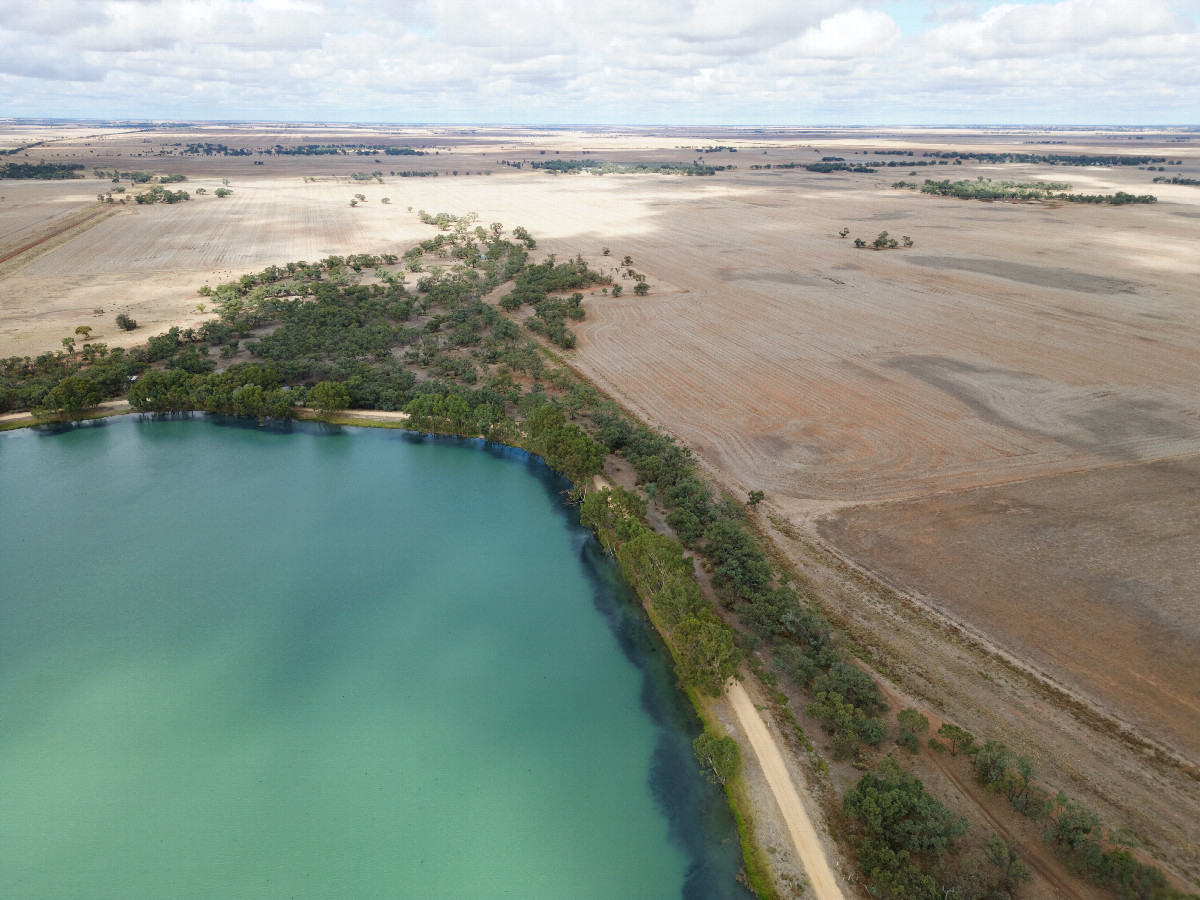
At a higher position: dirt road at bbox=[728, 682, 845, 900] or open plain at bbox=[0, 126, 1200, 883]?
open plain at bbox=[0, 126, 1200, 883]

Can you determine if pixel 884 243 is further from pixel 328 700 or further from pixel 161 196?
pixel 161 196

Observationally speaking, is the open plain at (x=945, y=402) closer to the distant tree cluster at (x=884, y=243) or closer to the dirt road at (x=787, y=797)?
the distant tree cluster at (x=884, y=243)

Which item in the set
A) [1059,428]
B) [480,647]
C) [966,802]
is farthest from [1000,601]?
[480,647]

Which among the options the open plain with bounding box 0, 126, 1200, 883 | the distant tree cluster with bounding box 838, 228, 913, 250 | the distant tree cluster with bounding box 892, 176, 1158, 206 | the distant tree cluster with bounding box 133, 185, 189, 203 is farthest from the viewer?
the distant tree cluster with bounding box 133, 185, 189, 203

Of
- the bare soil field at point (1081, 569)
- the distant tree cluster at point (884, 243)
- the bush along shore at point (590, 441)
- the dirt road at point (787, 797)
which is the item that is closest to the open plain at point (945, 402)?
the bare soil field at point (1081, 569)

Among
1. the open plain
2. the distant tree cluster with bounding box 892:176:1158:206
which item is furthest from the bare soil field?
the distant tree cluster with bounding box 892:176:1158:206

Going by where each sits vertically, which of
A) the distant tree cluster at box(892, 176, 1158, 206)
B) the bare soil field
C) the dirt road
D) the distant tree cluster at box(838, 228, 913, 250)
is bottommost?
the dirt road

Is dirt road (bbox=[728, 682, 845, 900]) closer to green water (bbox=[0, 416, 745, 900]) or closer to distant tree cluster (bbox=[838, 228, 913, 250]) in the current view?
green water (bbox=[0, 416, 745, 900])

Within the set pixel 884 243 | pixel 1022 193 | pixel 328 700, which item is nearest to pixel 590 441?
A: pixel 328 700
